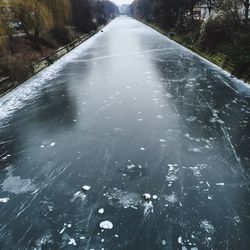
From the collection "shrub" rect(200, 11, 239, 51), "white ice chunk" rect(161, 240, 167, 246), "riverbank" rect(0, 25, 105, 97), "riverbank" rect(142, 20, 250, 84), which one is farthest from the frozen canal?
"shrub" rect(200, 11, 239, 51)

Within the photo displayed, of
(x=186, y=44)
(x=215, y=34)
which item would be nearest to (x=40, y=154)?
(x=215, y=34)

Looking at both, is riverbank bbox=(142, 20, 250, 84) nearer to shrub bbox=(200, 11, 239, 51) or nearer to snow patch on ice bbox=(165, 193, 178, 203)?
shrub bbox=(200, 11, 239, 51)

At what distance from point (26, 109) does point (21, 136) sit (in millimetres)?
2484

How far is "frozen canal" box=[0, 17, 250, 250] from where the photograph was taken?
16.0ft

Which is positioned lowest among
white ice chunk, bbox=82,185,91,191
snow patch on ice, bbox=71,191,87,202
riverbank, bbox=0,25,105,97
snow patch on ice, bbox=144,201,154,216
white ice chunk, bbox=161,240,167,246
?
riverbank, bbox=0,25,105,97

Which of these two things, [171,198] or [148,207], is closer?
[148,207]

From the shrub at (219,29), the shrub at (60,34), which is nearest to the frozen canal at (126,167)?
the shrub at (219,29)

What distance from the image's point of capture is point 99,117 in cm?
971

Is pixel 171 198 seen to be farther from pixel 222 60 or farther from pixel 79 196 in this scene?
pixel 222 60

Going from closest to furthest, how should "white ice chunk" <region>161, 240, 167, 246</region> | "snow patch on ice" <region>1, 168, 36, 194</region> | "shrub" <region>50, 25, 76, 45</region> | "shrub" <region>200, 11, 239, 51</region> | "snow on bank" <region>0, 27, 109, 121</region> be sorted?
"white ice chunk" <region>161, 240, 167, 246</region>
"snow patch on ice" <region>1, 168, 36, 194</region>
"snow on bank" <region>0, 27, 109, 121</region>
"shrub" <region>200, 11, 239, 51</region>
"shrub" <region>50, 25, 76, 45</region>

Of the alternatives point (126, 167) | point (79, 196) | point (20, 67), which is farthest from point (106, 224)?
point (20, 67)

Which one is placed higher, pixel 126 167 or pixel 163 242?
pixel 163 242

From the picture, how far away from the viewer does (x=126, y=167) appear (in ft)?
22.0

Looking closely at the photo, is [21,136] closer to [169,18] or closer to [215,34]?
[215,34]
